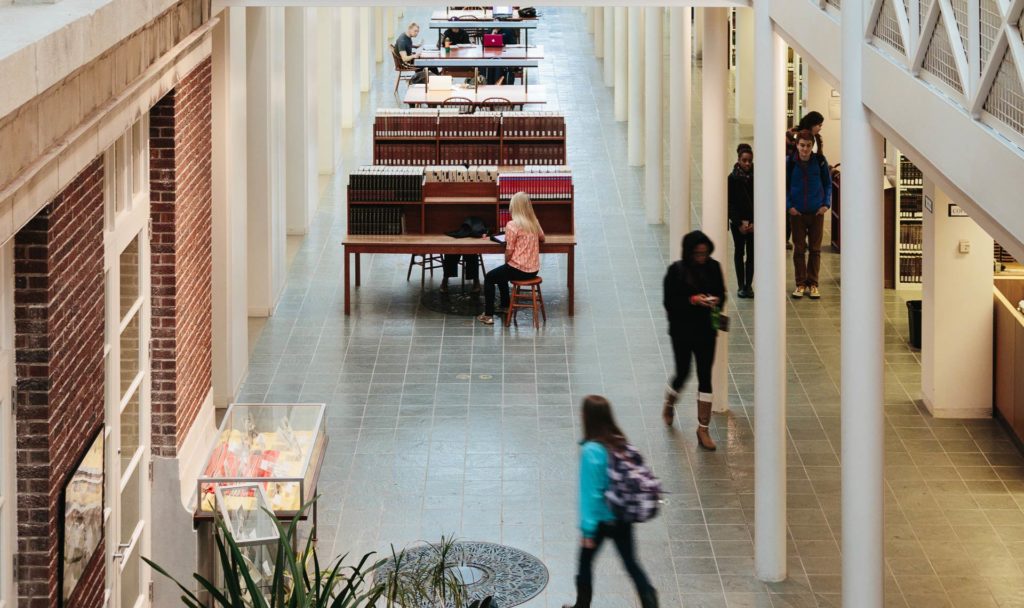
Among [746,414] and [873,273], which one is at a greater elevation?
[873,273]

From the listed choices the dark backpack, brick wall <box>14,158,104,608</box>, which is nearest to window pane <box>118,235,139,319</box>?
brick wall <box>14,158,104,608</box>

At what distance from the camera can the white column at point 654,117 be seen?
17047 mm

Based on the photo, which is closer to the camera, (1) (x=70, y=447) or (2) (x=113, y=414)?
(1) (x=70, y=447)

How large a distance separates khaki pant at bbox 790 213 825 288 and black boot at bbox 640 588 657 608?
7.27 m

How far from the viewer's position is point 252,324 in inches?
538

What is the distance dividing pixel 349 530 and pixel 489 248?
5301 mm

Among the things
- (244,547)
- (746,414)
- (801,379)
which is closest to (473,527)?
(244,547)

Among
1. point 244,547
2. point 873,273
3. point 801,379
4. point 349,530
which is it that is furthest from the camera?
point 801,379

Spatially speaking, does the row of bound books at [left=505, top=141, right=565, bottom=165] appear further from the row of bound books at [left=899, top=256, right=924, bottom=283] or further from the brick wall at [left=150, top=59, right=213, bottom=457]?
the brick wall at [left=150, top=59, right=213, bottom=457]

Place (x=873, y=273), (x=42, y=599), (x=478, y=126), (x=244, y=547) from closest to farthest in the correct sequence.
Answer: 1. (x=42, y=599)
2. (x=873, y=273)
3. (x=244, y=547)
4. (x=478, y=126)

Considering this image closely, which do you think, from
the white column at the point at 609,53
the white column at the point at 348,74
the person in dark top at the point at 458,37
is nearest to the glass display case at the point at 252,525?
the white column at the point at 348,74

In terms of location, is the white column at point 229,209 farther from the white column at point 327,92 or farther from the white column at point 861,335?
the white column at point 327,92

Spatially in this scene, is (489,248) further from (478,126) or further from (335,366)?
(478,126)

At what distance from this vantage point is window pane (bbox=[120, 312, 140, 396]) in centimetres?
812
